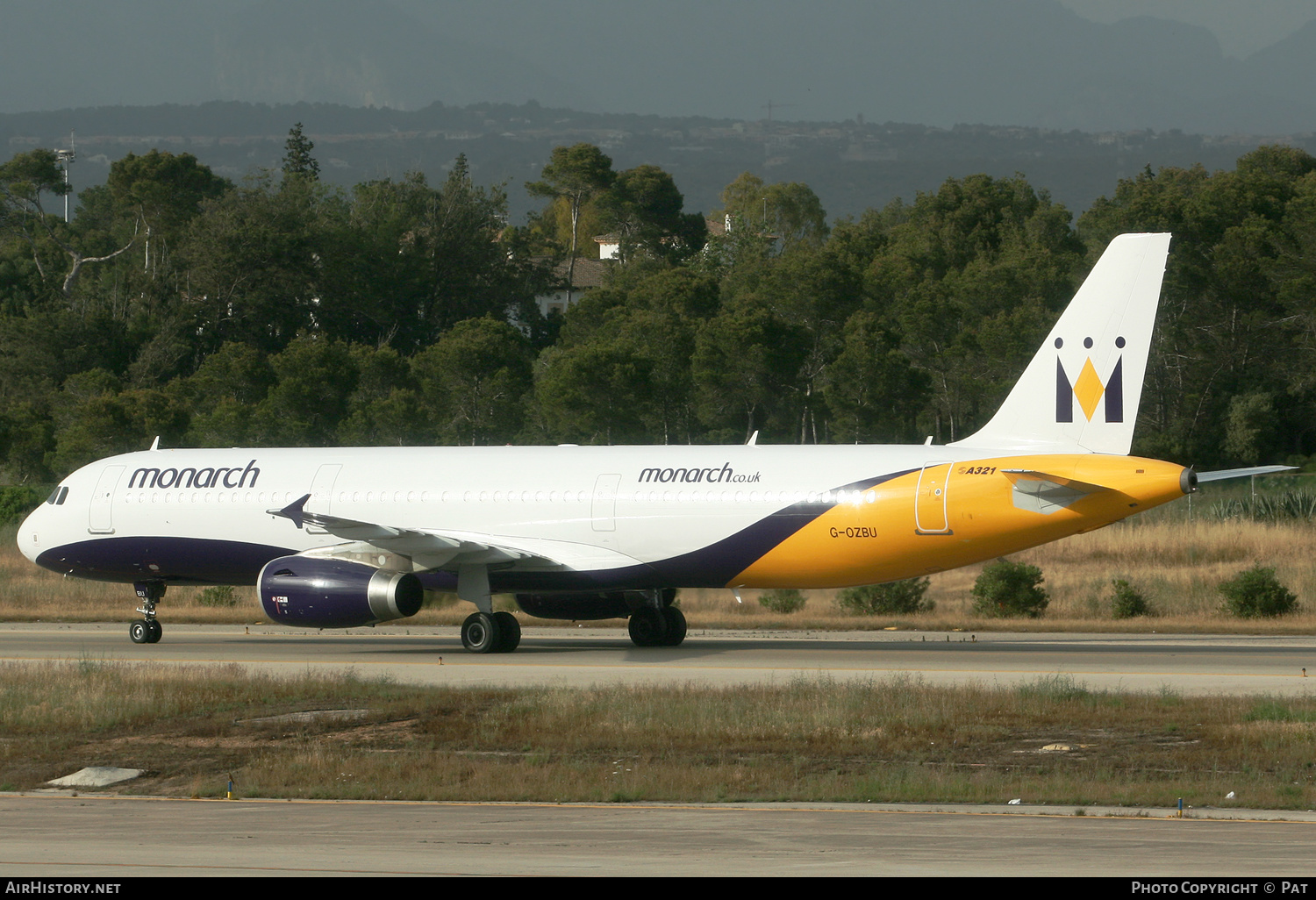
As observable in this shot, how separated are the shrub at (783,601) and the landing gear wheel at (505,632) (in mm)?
10782

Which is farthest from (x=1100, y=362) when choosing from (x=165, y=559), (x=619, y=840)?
(x=165, y=559)

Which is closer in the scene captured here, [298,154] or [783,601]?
[783,601]

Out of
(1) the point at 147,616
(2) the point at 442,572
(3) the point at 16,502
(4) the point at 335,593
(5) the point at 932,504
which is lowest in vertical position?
(1) the point at 147,616

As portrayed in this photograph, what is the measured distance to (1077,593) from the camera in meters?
38.4

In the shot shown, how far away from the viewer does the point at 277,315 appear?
281 feet

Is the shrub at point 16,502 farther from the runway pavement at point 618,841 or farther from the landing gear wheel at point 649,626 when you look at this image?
the runway pavement at point 618,841

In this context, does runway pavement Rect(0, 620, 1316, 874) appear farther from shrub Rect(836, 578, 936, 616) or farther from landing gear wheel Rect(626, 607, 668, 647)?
shrub Rect(836, 578, 936, 616)

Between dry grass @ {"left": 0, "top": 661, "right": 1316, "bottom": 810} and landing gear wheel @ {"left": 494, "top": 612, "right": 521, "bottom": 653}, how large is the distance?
19.0ft

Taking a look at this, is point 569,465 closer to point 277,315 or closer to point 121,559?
point 121,559

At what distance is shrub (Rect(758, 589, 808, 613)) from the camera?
37.5 meters

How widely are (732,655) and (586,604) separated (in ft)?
10.9

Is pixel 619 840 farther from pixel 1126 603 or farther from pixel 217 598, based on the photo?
pixel 217 598

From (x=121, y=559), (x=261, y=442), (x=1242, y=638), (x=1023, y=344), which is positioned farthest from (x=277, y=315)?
(x=1242, y=638)

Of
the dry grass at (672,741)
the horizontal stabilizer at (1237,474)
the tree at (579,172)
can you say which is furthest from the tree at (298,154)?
the dry grass at (672,741)
